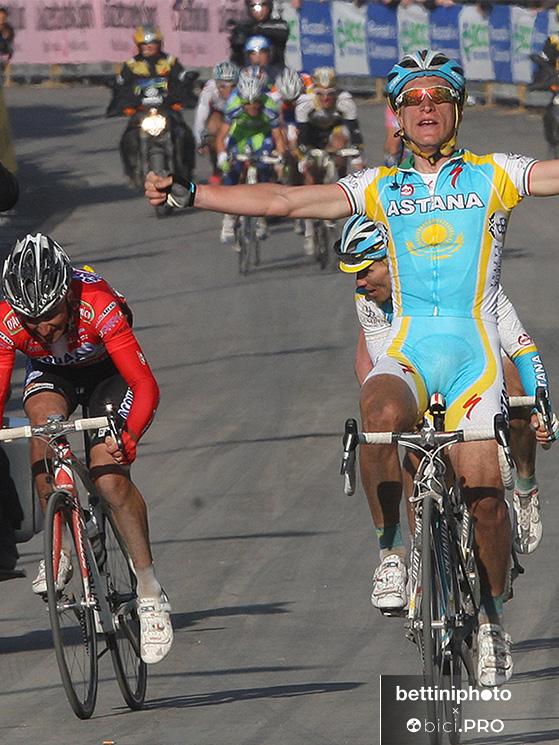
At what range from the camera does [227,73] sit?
22156 millimetres

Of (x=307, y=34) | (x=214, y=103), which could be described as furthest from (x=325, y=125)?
(x=307, y=34)

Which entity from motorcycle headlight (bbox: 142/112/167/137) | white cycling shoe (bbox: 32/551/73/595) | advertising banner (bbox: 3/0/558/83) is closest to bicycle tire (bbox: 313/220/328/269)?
motorcycle headlight (bbox: 142/112/167/137)

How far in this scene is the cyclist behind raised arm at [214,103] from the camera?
2220 cm

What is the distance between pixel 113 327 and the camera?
7.45m

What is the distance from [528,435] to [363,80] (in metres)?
28.5

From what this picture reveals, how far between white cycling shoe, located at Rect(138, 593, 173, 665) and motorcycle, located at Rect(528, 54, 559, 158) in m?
17.4

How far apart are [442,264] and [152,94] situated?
16.8 metres

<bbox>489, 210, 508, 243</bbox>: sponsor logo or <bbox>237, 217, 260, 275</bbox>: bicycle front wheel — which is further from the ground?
<bbox>489, 210, 508, 243</bbox>: sponsor logo

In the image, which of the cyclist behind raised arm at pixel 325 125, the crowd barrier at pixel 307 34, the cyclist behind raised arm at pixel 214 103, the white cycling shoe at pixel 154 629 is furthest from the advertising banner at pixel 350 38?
the white cycling shoe at pixel 154 629

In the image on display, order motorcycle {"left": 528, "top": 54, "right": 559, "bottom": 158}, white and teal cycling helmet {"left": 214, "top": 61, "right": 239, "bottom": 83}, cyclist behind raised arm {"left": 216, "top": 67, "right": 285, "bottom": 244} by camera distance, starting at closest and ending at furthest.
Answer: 1. cyclist behind raised arm {"left": 216, "top": 67, "right": 285, "bottom": 244}
2. white and teal cycling helmet {"left": 214, "top": 61, "right": 239, "bottom": 83}
3. motorcycle {"left": 528, "top": 54, "right": 559, "bottom": 158}

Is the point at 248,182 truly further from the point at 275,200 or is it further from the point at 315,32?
the point at 315,32

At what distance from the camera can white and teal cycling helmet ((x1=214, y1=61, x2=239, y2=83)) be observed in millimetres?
22141

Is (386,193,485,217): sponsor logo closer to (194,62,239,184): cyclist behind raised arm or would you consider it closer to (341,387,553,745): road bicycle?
(341,387,553,745): road bicycle

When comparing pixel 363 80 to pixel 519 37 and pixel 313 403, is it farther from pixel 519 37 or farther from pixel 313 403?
pixel 313 403
